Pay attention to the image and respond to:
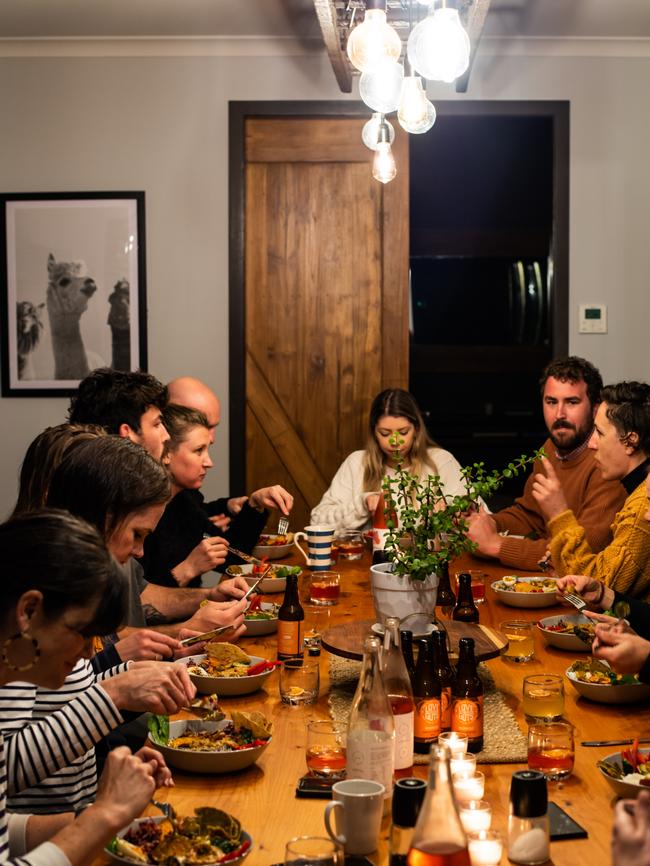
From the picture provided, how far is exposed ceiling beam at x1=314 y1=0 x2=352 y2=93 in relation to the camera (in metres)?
3.12

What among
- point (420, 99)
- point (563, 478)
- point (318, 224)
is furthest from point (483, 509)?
point (318, 224)

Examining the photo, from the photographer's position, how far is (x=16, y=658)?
1299 millimetres

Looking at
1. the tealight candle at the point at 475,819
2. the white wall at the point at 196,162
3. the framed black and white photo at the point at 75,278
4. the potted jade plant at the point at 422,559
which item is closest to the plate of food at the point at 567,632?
the potted jade plant at the point at 422,559

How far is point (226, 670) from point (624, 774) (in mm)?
842

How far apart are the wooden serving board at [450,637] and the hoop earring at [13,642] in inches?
31.3

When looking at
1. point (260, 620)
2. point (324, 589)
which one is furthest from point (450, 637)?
point (324, 589)

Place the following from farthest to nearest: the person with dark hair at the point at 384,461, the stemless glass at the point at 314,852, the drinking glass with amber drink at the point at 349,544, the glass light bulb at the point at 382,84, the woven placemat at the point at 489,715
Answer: the person with dark hair at the point at 384,461 < the drinking glass with amber drink at the point at 349,544 < the glass light bulb at the point at 382,84 < the woven placemat at the point at 489,715 < the stemless glass at the point at 314,852

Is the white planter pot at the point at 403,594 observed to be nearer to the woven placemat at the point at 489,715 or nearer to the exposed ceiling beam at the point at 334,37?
the woven placemat at the point at 489,715

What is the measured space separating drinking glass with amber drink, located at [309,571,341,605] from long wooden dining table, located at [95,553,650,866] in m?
0.53

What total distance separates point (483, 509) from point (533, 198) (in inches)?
147

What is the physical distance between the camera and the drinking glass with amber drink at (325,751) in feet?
5.15

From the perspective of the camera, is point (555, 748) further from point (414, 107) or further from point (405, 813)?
point (414, 107)

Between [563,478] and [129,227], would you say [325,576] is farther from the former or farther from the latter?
[129,227]

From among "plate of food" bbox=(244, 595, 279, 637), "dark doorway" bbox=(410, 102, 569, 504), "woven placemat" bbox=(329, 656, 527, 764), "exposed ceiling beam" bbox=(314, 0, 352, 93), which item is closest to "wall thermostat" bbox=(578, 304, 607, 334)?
"dark doorway" bbox=(410, 102, 569, 504)
